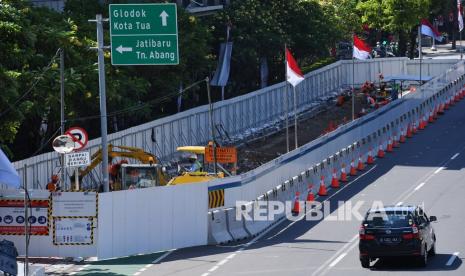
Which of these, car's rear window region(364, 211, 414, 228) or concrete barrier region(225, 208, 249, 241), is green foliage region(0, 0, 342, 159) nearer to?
concrete barrier region(225, 208, 249, 241)

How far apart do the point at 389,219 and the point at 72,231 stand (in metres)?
9.01

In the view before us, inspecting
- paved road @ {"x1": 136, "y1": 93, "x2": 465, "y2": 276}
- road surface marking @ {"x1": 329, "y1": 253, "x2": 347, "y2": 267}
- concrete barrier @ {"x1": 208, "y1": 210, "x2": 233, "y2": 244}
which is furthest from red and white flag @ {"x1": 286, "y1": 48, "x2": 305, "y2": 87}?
road surface marking @ {"x1": 329, "y1": 253, "x2": 347, "y2": 267}

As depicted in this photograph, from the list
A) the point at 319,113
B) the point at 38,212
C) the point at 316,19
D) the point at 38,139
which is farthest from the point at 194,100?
the point at 38,212

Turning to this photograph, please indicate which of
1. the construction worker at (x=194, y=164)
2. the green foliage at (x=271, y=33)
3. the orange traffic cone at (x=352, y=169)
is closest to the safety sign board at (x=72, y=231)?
the construction worker at (x=194, y=164)

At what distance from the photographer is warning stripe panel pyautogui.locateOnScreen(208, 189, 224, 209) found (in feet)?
122

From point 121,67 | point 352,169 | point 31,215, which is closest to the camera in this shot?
point 31,215

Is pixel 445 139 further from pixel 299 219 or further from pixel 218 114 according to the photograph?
pixel 299 219

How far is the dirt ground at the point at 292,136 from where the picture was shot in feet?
191

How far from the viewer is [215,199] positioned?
3756 cm

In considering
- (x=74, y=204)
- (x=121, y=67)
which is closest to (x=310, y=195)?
(x=74, y=204)

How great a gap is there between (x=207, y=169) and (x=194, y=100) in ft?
70.8

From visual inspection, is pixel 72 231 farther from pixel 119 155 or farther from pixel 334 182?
pixel 334 182

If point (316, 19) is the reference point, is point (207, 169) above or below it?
below

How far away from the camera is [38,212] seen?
3447cm
